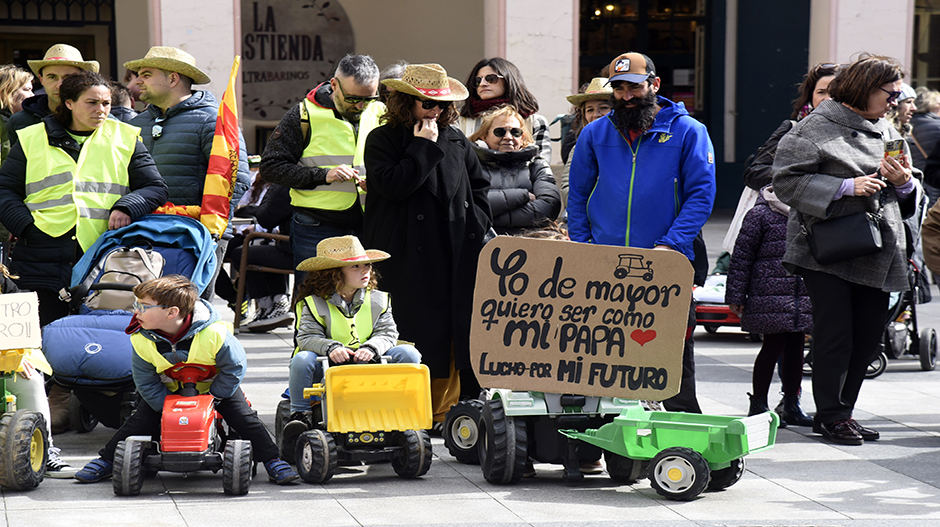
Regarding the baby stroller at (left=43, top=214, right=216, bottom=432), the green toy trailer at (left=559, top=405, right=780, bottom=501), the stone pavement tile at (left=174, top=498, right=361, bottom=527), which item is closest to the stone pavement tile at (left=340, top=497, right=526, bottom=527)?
the stone pavement tile at (left=174, top=498, right=361, bottom=527)

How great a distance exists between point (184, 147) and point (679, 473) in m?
3.32

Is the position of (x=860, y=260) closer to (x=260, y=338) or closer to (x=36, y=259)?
(x=36, y=259)

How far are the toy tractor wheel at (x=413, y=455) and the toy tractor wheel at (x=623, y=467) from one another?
0.78m

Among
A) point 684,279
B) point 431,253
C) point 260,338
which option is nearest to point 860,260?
point 684,279

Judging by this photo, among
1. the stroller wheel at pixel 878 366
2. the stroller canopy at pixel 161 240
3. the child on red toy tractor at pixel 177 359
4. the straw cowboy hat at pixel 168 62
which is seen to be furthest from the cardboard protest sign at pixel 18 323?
the stroller wheel at pixel 878 366

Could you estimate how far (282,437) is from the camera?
5.33 meters

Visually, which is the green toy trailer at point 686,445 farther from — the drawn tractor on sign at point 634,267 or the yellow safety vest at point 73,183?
the yellow safety vest at point 73,183

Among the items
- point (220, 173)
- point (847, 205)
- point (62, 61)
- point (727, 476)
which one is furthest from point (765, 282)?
point (62, 61)

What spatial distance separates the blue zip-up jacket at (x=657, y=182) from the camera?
559 centimetres

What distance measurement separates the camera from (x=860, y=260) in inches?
226

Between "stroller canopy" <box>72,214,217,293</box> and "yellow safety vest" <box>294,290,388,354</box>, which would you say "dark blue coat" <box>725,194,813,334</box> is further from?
"stroller canopy" <box>72,214,217,293</box>

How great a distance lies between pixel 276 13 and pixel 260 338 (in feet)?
31.6

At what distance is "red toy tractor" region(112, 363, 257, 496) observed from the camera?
473 cm

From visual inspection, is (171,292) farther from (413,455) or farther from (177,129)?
(177,129)
